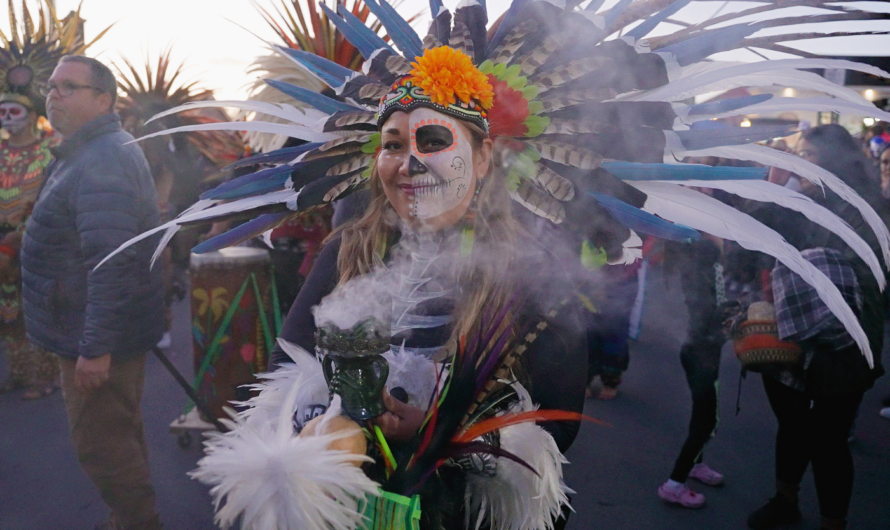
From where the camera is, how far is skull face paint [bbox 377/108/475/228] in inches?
63.8

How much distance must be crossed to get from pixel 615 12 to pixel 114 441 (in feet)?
8.21

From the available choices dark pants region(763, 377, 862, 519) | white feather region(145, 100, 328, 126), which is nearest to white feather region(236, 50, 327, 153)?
white feather region(145, 100, 328, 126)

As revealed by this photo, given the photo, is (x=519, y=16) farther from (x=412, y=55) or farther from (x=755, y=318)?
(x=755, y=318)

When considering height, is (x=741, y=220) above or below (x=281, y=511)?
above

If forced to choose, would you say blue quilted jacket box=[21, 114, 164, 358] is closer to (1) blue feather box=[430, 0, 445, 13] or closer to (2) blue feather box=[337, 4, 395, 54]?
(2) blue feather box=[337, 4, 395, 54]

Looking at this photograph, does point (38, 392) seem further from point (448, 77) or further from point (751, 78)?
point (751, 78)

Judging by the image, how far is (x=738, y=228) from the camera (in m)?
1.53

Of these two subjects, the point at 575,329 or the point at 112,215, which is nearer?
the point at 575,329

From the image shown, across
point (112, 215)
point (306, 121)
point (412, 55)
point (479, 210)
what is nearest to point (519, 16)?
point (412, 55)

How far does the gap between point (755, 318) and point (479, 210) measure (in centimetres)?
192

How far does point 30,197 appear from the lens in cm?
446

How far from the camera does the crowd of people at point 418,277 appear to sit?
1.33m

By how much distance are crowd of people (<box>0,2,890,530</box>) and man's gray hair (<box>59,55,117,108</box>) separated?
11mm

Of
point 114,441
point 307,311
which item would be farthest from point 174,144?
point 307,311
